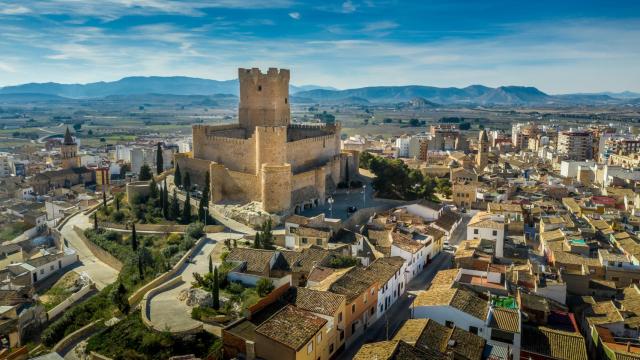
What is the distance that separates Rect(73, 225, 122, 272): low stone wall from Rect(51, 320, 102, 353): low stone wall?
9.24 m

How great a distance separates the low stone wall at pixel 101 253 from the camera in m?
24.0

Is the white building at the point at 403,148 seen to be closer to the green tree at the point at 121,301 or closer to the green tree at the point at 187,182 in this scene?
the green tree at the point at 187,182

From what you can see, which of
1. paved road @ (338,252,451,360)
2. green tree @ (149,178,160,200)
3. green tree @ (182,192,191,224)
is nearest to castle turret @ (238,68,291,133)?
green tree @ (149,178,160,200)

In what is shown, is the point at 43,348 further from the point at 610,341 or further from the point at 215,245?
the point at 610,341

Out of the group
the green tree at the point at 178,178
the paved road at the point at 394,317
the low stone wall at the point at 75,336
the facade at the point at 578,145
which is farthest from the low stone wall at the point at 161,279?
the facade at the point at 578,145

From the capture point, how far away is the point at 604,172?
137 ft

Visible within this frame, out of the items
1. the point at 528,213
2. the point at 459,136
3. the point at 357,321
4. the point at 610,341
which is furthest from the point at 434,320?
the point at 459,136

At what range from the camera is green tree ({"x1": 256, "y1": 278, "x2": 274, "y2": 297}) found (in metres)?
15.1

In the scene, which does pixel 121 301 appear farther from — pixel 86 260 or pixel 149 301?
pixel 86 260

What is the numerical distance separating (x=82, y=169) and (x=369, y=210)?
3074 centimetres

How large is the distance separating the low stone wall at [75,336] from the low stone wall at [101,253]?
9241 mm

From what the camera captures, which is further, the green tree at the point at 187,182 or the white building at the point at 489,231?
the green tree at the point at 187,182

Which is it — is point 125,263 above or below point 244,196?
below

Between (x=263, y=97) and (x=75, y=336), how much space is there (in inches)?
807
